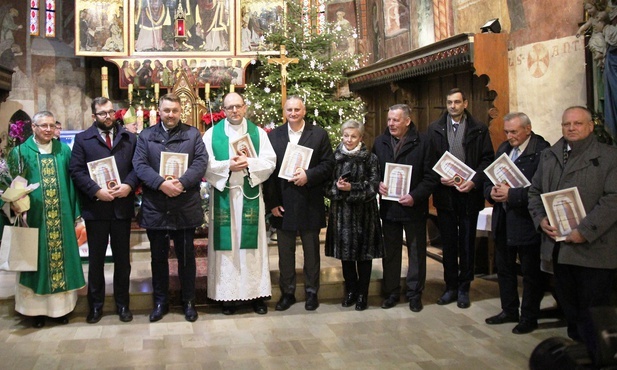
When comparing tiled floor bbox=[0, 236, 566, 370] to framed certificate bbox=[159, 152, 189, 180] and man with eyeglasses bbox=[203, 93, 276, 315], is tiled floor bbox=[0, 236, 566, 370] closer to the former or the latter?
man with eyeglasses bbox=[203, 93, 276, 315]

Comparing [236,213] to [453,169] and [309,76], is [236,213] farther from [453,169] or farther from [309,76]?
[309,76]

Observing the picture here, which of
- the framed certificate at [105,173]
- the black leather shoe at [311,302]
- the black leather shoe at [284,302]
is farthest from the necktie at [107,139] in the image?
the black leather shoe at [311,302]

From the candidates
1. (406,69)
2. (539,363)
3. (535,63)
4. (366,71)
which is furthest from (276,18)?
(539,363)

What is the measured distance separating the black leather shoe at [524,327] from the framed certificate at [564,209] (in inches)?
33.5

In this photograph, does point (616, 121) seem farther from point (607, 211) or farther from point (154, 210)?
point (154, 210)

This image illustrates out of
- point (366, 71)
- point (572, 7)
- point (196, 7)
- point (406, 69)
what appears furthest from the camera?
point (196, 7)

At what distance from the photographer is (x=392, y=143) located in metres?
5.39

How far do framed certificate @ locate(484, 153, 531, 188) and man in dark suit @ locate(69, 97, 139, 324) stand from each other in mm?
2687

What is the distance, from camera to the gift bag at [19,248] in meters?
4.80

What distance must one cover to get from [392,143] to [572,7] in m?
2.16

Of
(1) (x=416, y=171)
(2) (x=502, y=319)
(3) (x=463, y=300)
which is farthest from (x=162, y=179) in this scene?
(2) (x=502, y=319)

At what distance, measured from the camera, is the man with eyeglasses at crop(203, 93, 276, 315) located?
17.2 feet

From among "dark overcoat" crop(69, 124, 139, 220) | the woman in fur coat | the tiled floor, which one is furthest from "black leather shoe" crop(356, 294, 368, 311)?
"dark overcoat" crop(69, 124, 139, 220)

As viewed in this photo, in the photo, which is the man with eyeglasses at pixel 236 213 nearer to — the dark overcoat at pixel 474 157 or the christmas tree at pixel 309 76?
the dark overcoat at pixel 474 157
